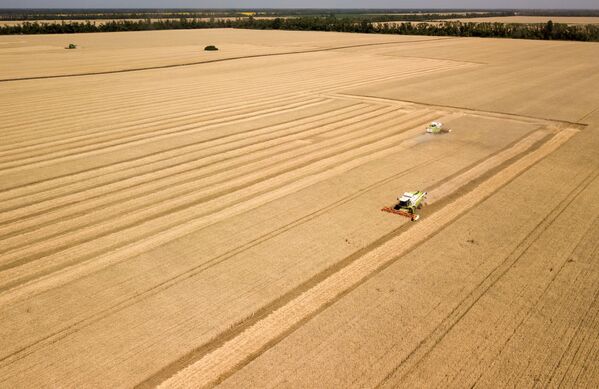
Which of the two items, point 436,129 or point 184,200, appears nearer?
point 184,200

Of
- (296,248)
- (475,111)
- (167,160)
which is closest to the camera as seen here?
(296,248)

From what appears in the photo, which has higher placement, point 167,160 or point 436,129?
point 436,129

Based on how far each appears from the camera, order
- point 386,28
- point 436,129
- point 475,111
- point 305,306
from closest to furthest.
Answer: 1. point 305,306
2. point 436,129
3. point 475,111
4. point 386,28

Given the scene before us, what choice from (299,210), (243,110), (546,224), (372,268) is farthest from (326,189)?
(243,110)

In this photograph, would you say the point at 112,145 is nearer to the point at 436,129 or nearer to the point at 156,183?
the point at 156,183

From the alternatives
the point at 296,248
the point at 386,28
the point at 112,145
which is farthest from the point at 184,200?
the point at 386,28

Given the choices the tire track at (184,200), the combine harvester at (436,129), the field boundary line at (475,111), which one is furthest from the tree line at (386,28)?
the tire track at (184,200)

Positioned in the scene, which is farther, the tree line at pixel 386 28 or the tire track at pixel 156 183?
the tree line at pixel 386 28

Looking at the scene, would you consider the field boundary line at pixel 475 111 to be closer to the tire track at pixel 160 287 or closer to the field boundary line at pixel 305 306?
the field boundary line at pixel 305 306
